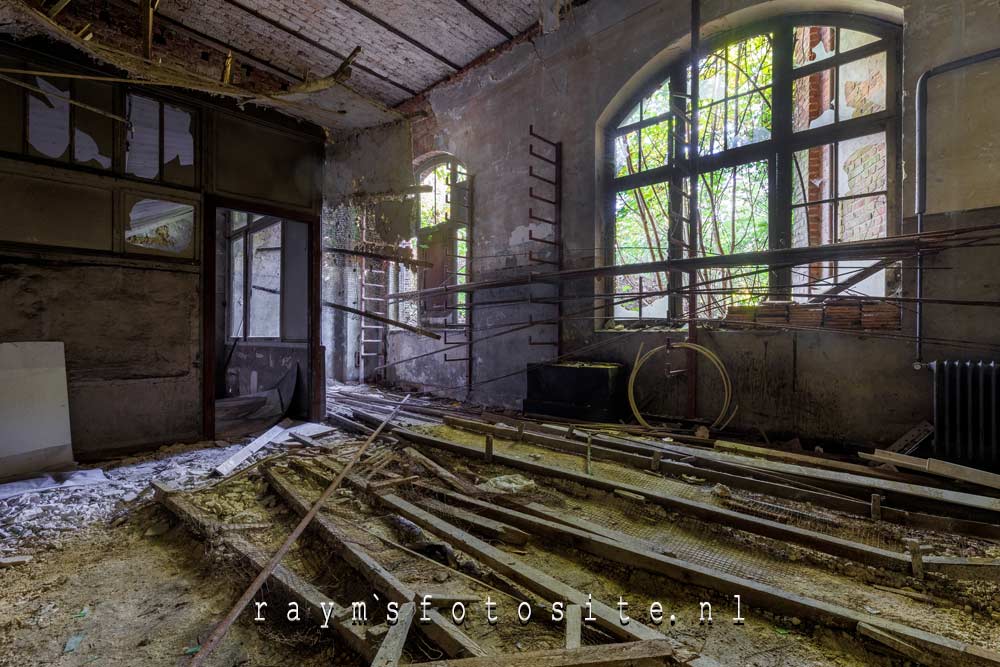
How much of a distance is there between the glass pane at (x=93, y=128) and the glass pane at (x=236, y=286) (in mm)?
3396

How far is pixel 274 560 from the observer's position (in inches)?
77.9

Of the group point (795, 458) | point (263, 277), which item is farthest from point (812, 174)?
point (263, 277)

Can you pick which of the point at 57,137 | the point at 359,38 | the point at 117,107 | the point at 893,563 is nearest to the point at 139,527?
the point at 57,137

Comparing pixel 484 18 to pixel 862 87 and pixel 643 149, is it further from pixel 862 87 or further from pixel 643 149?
pixel 862 87

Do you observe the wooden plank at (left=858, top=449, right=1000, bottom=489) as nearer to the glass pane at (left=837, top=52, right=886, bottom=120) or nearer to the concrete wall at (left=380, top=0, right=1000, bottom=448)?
the concrete wall at (left=380, top=0, right=1000, bottom=448)

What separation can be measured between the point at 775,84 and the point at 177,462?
6517 mm

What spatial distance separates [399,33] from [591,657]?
7159 millimetres

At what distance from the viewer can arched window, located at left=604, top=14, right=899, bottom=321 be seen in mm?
4020

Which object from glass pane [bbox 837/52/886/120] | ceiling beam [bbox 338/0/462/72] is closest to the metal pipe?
glass pane [bbox 837/52/886/120]

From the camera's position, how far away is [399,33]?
616cm

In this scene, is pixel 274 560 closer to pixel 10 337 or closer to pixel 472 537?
pixel 472 537

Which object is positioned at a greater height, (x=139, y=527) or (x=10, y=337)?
(x=10, y=337)

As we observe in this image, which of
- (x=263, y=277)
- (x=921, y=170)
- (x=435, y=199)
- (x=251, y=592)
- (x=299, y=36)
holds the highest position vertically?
(x=299, y=36)

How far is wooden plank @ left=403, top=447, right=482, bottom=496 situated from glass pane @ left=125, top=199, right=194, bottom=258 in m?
2.79
